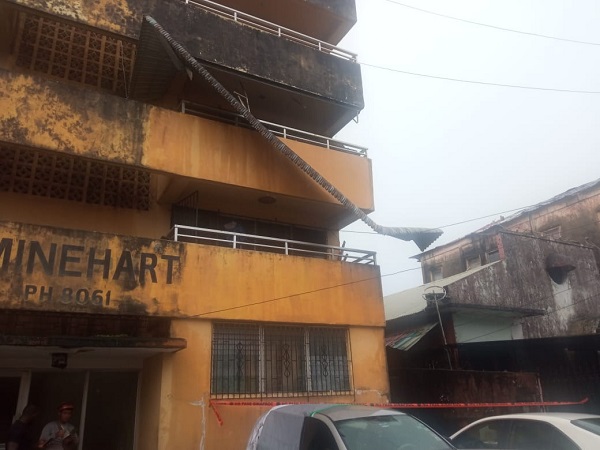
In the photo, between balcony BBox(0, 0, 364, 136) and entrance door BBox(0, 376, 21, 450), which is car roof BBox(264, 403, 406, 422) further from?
balcony BBox(0, 0, 364, 136)

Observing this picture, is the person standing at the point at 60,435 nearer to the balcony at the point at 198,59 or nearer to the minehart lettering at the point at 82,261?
the minehart lettering at the point at 82,261

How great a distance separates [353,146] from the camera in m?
12.1

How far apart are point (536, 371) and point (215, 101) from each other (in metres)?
10.8

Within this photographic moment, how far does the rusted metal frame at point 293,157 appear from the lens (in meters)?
9.66

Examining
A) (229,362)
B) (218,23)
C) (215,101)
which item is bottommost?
(229,362)

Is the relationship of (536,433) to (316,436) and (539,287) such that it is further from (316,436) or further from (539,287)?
(539,287)

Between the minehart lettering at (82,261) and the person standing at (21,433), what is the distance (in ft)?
7.53

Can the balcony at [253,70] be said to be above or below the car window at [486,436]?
above

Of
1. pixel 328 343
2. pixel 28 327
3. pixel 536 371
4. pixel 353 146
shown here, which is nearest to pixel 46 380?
pixel 28 327

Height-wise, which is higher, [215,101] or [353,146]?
[215,101]

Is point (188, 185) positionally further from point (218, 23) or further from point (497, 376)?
point (497, 376)

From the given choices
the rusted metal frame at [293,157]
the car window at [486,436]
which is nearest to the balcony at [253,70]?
the rusted metal frame at [293,157]

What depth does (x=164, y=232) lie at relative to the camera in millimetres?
10430

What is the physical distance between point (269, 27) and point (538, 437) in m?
11.0
